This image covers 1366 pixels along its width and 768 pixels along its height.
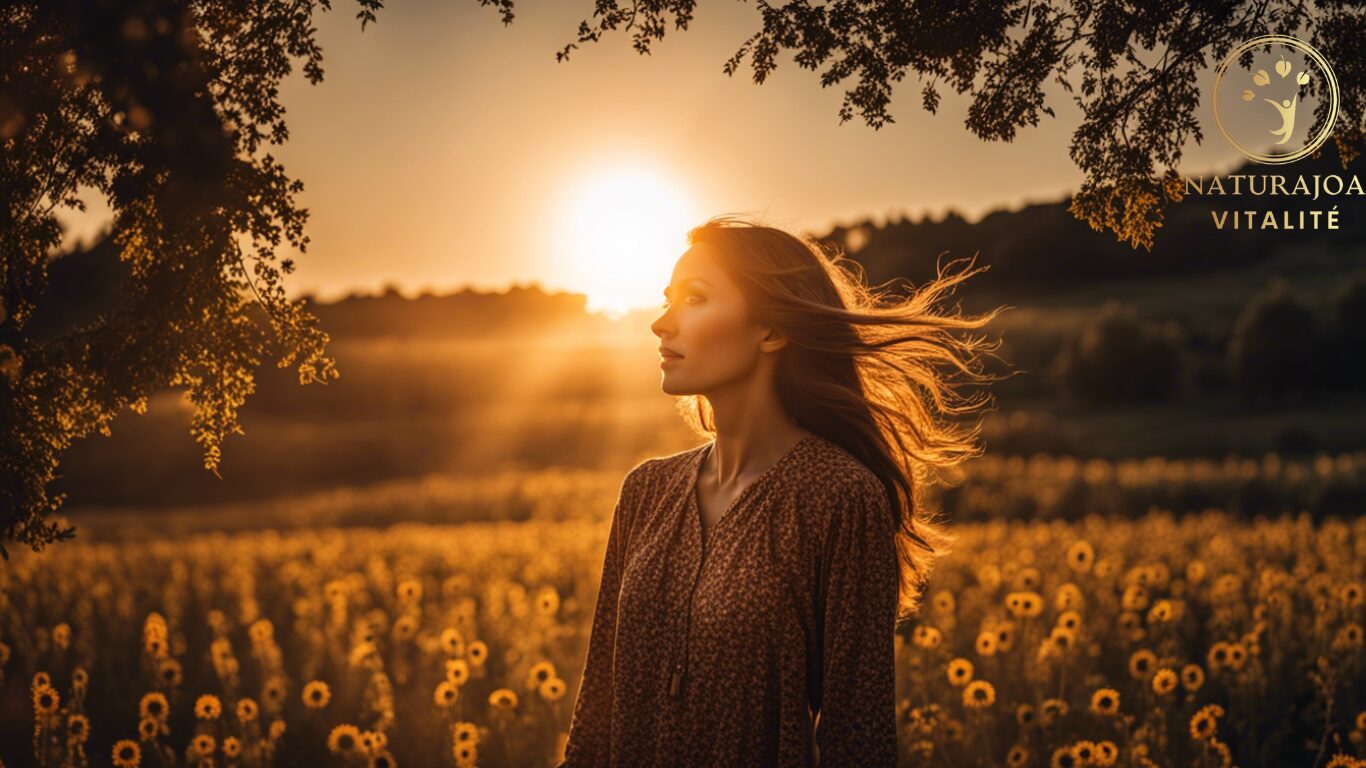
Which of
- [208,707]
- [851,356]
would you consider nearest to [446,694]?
[208,707]

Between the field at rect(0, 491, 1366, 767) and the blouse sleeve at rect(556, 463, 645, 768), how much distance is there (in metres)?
1.27

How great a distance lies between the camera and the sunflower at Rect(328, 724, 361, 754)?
182 inches

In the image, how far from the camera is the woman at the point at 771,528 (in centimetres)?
274

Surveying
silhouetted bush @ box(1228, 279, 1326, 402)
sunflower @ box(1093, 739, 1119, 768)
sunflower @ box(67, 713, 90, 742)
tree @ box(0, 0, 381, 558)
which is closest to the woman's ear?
tree @ box(0, 0, 381, 558)

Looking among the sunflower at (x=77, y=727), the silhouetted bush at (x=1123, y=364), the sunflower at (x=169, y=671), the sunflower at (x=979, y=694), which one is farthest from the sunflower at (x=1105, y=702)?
the silhouetted bush at (x=1123, y=364)

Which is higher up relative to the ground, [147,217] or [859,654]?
[147,217]

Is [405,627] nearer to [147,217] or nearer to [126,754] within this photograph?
[126,754]

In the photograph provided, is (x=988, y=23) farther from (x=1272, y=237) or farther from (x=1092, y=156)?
(x=1272, y=237)

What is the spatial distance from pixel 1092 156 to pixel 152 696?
14.2 feet

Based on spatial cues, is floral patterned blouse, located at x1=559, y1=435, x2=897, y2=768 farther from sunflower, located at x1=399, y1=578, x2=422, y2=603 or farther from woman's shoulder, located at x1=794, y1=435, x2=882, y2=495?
sunflower, located at x1=399, y1=578, x2=422, y2=603

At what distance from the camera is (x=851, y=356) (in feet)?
10.5

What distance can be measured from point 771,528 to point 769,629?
0.84ft

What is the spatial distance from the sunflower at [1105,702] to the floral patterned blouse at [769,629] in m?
2.23

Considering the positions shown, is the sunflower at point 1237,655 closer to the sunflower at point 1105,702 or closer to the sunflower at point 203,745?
the sunflower at point 1105,702
